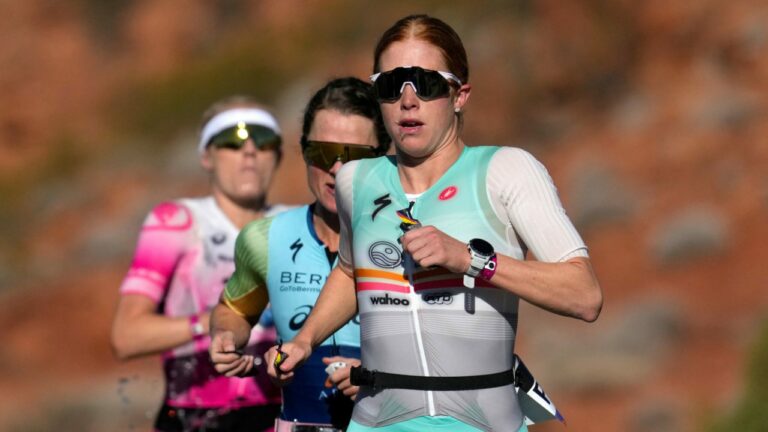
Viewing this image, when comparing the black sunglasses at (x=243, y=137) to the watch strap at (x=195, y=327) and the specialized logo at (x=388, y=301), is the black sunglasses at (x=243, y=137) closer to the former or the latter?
the watch strap at (x=195, y=327)

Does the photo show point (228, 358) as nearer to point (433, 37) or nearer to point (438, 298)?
point (438, 298)

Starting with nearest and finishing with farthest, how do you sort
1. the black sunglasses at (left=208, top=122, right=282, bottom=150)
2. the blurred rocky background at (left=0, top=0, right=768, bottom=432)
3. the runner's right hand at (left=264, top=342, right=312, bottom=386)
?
the runner's right hand at (left=264, top=342, right=312, bottom=386) → the black sunglasses at (left=208, top=122, right=282, bottom=150) → the blurred rocky background at (left=0, top=0, right=768, bottom=432)

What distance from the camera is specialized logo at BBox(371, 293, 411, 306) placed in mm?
3803

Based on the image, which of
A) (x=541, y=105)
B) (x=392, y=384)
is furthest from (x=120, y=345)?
(x=541, y=105)

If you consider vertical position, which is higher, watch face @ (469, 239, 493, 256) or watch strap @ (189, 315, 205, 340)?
watch face @ (469, 239, 493, 256)

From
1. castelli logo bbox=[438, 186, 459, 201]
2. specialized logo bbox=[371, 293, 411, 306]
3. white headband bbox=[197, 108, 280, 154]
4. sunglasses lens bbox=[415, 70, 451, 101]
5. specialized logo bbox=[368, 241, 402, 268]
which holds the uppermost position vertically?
white headband bbox=[197, 108, 280, 154]

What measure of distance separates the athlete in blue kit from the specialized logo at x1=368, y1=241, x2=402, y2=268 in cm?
93

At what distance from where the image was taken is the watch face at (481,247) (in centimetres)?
347

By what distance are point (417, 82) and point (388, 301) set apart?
2.14ft

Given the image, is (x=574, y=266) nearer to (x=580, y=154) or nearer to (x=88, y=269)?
(x=580, y=154)

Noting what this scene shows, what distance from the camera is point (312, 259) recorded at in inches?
193

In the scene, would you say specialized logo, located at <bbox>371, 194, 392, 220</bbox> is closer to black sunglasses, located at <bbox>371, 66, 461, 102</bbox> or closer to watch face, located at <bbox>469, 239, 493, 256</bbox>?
black sunglasses, located at <bbox>371, 66, 461, 102</bbox>

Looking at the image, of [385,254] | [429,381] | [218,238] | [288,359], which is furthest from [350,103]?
A: [218,238]

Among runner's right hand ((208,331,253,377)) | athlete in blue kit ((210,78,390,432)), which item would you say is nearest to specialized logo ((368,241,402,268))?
runner's right hand ((208,331,253,377))
